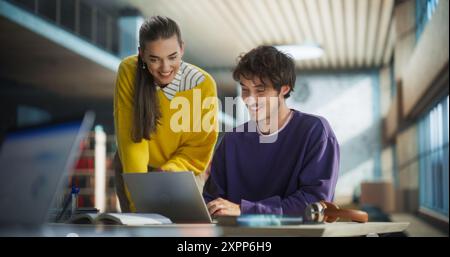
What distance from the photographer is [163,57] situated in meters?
2.31

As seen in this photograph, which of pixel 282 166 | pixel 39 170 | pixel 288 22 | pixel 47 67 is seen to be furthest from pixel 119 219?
pixel 47 67

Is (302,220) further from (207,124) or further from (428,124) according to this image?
(428,124)

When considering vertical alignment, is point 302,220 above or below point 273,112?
below

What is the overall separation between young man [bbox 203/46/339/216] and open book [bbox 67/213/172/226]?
375 mm

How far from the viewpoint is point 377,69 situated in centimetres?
1074

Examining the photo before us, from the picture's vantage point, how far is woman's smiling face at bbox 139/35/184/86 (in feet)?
7.52

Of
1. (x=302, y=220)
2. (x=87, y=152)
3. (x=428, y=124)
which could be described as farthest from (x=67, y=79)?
(x=302, y=220)

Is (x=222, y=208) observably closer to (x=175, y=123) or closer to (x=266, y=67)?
(x=266, y=67)

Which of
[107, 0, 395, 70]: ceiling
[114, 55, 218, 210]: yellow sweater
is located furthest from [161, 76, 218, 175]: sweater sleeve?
[107, 0, 395, 70]: ceiling

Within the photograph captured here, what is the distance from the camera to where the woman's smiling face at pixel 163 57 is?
229 centimetres

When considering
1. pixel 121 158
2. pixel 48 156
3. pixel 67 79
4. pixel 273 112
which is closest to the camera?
pixel 48 156

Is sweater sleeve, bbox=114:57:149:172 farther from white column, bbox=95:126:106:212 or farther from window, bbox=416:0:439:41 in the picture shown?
white column, bbox=95:126:106:212

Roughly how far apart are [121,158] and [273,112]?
2.47 feet

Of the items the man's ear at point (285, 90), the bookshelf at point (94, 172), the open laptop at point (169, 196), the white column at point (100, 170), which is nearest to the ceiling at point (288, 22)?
the bookshelf at point (94, 172)
